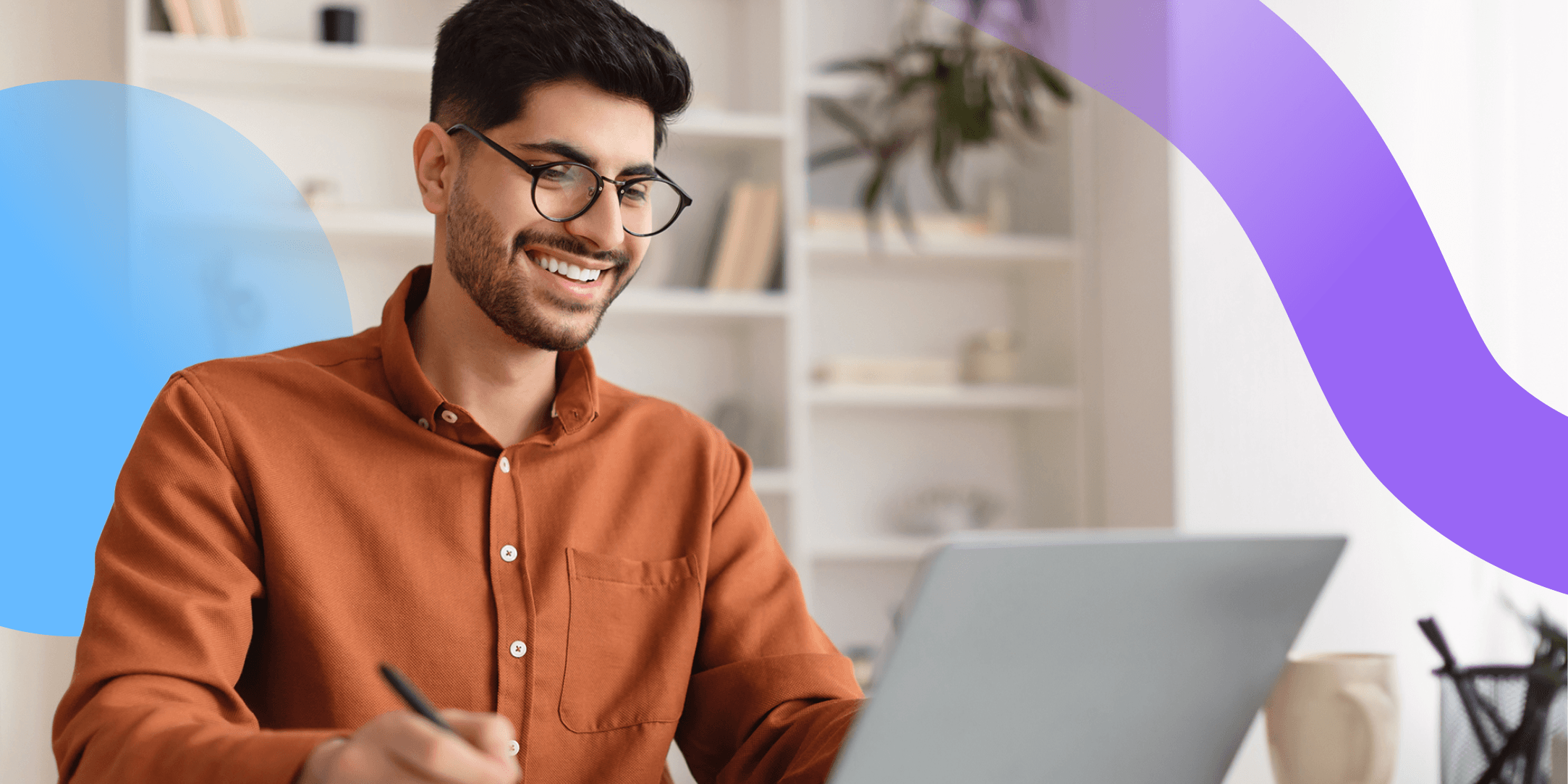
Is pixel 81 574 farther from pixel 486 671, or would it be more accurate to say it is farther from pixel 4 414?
pixel 486 671

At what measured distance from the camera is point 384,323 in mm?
1226

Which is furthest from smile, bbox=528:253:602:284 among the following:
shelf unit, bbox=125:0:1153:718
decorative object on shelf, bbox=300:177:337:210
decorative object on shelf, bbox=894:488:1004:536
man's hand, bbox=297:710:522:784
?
decorative object on shelf, bbox=894:488:1004:536

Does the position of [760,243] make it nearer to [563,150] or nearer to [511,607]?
[563,150]

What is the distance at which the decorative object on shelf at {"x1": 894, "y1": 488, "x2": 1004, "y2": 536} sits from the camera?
2.82 m

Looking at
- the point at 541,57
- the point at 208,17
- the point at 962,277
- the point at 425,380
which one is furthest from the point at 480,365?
the point at 962,277

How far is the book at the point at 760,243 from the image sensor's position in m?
2.63

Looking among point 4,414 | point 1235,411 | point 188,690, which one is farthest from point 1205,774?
point 4,414

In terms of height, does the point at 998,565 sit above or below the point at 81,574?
above

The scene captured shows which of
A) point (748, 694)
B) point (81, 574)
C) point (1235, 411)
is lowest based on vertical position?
point (81, 574)

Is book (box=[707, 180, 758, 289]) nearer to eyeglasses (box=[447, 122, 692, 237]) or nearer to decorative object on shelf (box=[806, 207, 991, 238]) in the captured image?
decorative object on shelf (box=[806, 207, 991, 238])

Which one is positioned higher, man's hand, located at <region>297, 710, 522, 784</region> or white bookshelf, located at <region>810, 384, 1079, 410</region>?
man's hand, located at <region>297, 710, 522, 784</region>

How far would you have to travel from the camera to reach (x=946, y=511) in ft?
9.26

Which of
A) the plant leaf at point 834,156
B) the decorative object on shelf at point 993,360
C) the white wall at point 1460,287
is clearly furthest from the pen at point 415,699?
the decorative object on shelf at point 993,360

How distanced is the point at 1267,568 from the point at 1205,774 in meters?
0.17
